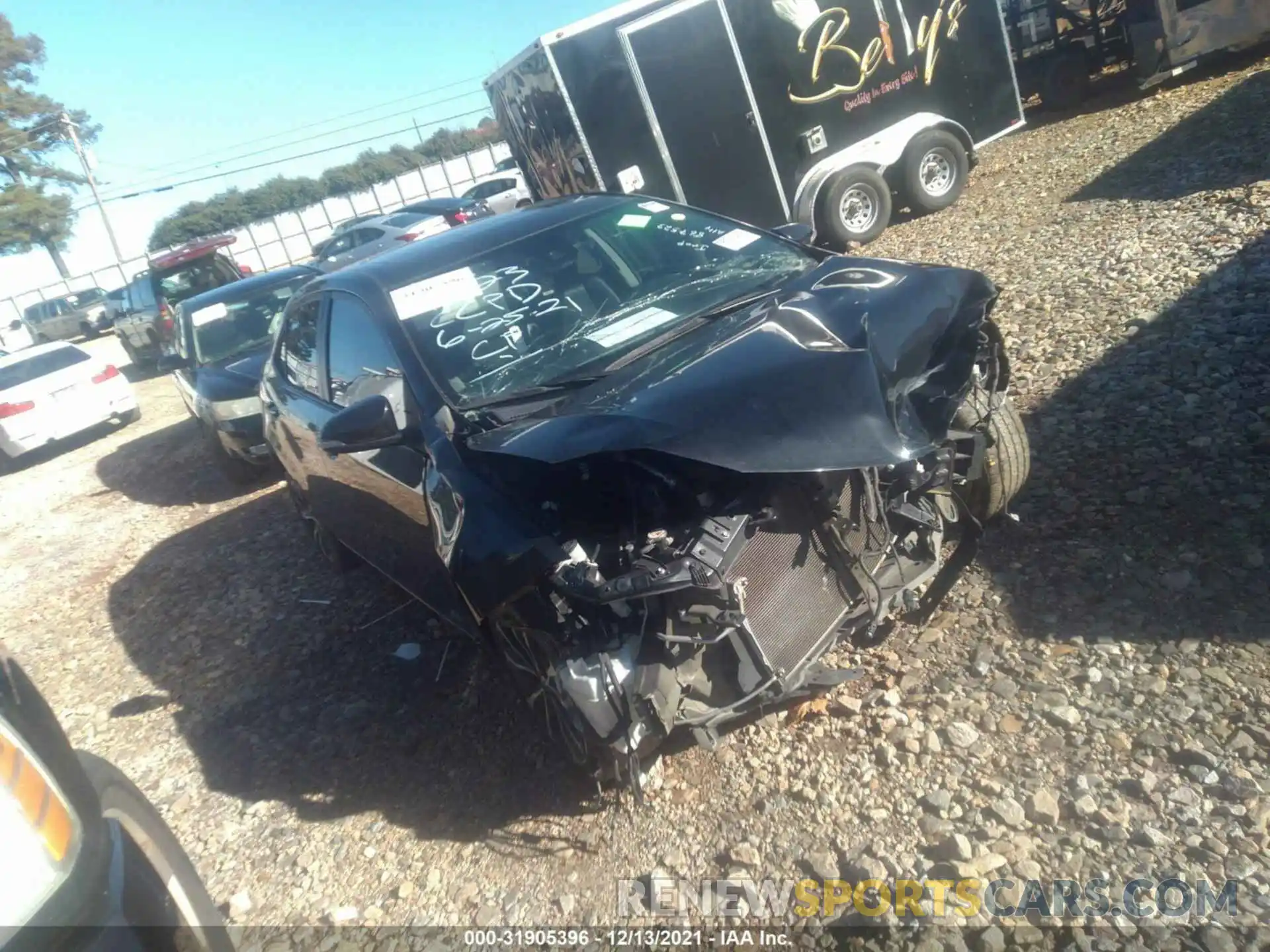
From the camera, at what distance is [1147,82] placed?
1229 cm

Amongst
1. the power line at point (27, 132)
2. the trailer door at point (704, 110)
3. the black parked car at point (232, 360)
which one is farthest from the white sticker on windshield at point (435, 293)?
the power line at point (27, 132)

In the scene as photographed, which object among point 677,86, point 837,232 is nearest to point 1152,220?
point 837,232

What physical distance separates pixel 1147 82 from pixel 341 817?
13813 mm

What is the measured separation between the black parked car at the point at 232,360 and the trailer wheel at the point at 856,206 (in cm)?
547

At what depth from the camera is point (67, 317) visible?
32125mm

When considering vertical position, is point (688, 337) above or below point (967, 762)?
above

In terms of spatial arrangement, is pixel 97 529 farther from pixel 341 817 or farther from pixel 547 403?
pixel 547 403

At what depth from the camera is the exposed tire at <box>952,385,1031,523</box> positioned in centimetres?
356

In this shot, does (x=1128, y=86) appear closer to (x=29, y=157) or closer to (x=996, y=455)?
(x=996, y=455)

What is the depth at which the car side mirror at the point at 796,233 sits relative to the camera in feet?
13.9

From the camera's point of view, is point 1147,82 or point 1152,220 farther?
point 1147,82

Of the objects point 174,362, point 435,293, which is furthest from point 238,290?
point 435,293

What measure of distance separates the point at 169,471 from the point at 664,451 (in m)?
8.60

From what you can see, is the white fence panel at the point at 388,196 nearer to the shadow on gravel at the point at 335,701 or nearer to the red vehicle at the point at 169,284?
the red vehicle at the point at 169,284
